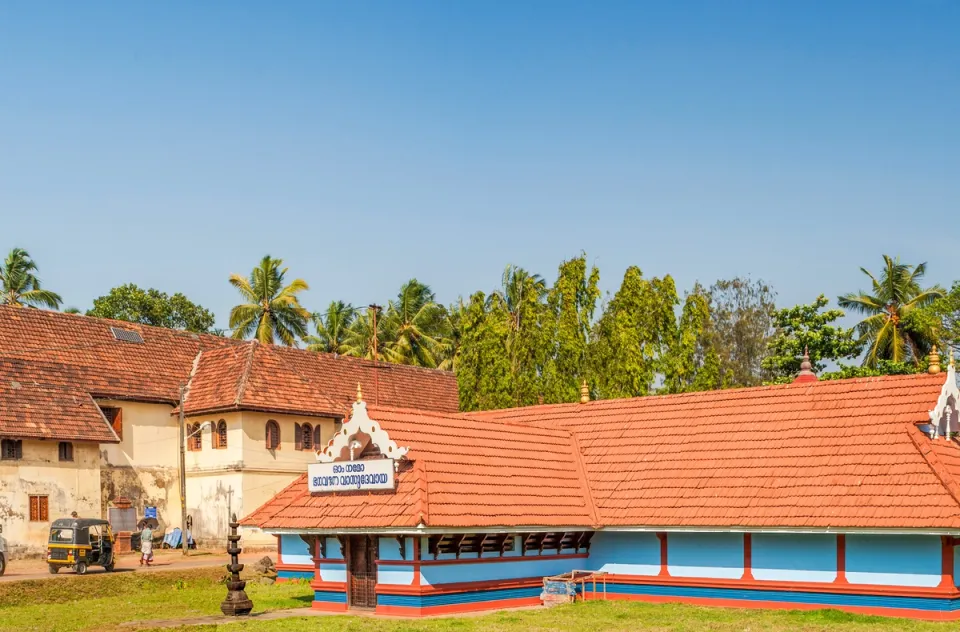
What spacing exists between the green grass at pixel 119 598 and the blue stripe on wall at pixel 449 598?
3538 mm

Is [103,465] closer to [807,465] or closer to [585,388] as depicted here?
[585,388]

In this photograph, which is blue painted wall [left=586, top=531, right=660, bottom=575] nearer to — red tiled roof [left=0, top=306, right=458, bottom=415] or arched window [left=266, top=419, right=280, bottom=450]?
red tiled roof [left=0, top=306, right=458, bottom=415]

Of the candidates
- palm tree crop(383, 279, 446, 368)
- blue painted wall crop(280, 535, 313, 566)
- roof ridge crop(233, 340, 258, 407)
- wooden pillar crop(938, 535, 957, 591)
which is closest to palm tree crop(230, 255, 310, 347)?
palm tree crop(383, 279, 446, 368)

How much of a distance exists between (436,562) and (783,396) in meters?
10.1

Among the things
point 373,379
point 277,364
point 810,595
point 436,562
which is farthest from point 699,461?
point 373,379

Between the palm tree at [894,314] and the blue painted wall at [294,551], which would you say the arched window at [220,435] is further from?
the palm tree at [894,314]

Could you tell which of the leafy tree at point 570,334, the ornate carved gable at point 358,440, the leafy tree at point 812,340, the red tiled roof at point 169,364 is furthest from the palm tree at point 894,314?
the ornate carved gable at point 358,440

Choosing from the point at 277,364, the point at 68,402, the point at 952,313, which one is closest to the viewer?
the point at 68,402

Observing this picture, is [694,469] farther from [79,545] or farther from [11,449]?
[11,449]

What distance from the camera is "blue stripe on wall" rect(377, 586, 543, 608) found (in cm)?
2309

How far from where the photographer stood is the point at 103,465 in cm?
3972

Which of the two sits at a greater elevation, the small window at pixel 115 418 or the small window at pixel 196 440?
the small window at pixel 115 418

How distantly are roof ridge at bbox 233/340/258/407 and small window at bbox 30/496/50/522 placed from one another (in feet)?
24.0

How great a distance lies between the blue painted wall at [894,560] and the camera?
22.1 metres
